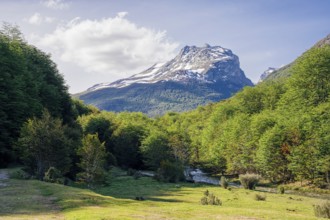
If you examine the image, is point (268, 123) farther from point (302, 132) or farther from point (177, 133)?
point (177, 133)

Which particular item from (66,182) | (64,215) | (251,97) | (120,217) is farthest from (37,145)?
(251,97)

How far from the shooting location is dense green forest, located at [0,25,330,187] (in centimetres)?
5772

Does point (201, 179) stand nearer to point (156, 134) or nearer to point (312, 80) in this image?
point (156, 134)

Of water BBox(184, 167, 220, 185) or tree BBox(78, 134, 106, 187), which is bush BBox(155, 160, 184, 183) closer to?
water BBox(184, 167, 220, 185)

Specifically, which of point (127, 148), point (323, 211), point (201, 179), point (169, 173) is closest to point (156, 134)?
point (127, 148)

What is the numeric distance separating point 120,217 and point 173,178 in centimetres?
6352

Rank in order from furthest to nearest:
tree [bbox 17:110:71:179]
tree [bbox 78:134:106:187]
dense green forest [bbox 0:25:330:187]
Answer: dense green forest [bbox 0:25:330:187] < tree [bbox 17:110:71:179] < tree [bbox 78:134:106:187]

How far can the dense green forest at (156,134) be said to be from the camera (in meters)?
57.7

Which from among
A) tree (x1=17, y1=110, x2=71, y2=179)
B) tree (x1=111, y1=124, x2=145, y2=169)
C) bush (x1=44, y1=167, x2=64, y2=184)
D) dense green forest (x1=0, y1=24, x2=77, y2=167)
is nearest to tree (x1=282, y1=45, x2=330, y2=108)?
tree (x1=111, y1=124, x2=145, y2=169)

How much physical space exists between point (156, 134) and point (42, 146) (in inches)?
2007

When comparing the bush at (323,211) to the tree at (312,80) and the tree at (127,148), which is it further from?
the tree at (127,148)

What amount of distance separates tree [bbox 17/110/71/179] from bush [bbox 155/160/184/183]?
30286mm

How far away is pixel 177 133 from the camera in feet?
357

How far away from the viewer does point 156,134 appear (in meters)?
104
